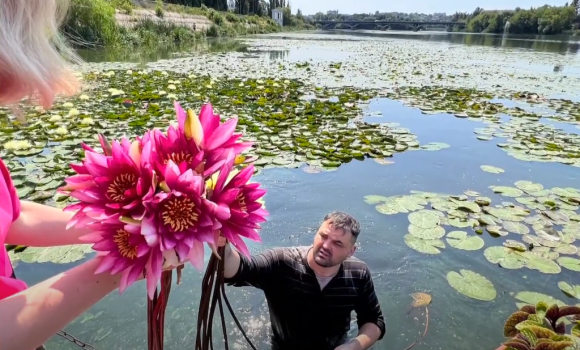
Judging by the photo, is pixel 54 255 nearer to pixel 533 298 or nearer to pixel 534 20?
pixel 533 298

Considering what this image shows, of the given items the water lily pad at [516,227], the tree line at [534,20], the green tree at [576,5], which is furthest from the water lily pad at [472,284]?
the green tree at [576,5]

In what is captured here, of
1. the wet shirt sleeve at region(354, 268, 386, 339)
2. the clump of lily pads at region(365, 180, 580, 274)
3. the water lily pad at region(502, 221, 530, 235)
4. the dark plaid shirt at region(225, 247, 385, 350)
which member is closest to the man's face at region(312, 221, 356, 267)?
the dark plaid shirt at region(225, 247, 385, 350)

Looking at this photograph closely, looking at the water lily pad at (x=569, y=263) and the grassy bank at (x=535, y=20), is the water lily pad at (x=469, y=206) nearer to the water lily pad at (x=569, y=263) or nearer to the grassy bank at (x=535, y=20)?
the water lily pad at (x=569, y=263)

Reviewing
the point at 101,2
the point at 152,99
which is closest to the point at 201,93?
the point at 152,99

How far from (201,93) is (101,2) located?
1006cm

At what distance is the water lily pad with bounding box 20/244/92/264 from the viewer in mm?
2668

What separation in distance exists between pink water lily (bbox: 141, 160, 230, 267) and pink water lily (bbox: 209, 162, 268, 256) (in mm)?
44

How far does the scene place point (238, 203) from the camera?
79 cm

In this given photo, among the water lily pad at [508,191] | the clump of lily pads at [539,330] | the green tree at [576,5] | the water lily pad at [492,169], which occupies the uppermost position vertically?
the green tree at [576,5]

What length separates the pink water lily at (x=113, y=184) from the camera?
71cm

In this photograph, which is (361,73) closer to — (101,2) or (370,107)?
(370,107)

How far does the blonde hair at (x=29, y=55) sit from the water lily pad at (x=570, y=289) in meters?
3.18

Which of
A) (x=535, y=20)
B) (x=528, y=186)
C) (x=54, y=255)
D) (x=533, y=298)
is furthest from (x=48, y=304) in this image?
(x=535, y=20)

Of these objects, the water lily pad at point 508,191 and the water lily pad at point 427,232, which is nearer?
the water lily pad at point 427,232
